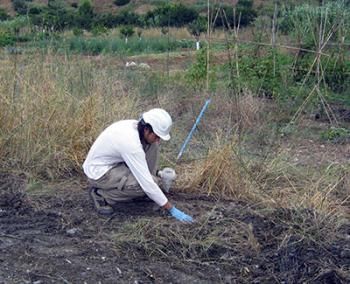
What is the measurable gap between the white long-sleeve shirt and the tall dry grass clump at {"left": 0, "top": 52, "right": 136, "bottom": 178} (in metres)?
1.04

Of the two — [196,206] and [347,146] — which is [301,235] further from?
[347,146]

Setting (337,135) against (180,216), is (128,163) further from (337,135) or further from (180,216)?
(337,135)

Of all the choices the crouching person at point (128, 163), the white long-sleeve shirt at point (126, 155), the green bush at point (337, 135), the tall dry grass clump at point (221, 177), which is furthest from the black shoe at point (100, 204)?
the green bush at point (337, 135)

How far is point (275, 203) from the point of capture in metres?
5.92

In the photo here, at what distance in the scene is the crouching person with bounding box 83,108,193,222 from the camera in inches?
215

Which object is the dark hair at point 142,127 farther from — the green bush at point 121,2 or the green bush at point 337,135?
the green bush at point 121,2

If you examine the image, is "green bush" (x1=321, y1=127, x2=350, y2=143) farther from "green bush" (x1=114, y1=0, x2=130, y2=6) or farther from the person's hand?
"green bush" (x1=114, y1=0, x2=130, y2=6)

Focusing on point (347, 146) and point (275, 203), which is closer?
point (275, 203)

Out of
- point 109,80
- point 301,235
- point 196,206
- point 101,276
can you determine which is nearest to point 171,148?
point 109,80

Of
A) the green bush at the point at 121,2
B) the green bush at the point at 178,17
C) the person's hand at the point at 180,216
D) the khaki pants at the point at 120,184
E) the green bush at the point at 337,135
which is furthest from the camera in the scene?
the green bush at the point at 121,2

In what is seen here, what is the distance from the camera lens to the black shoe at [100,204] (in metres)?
5.85

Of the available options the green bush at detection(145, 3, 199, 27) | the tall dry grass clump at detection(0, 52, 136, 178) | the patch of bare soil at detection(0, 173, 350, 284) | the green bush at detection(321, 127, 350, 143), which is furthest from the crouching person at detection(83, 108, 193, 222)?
the green bush at detection(145, 3, 199, 27)

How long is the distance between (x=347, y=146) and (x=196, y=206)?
8.66 feet

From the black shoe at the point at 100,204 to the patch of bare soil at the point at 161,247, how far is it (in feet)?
0.19
